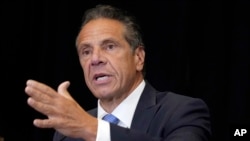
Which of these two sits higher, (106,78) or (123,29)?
(123,29)

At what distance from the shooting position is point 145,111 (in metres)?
1.52

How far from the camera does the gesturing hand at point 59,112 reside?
1.13m

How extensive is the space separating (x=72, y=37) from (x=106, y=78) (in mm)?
1279

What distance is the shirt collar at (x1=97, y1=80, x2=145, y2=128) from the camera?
1545mm

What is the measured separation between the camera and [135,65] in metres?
1.73

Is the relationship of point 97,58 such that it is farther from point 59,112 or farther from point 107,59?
point 59,112

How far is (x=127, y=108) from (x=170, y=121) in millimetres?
206

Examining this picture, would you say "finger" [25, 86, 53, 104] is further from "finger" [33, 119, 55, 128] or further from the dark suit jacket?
the dark suit jacket

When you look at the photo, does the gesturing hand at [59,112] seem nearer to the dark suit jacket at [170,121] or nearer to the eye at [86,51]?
the dark suit jacket at [170,121]

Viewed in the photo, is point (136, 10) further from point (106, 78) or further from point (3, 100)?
point (106, 78)

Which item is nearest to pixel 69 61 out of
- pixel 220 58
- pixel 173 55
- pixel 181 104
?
pixel 173 55

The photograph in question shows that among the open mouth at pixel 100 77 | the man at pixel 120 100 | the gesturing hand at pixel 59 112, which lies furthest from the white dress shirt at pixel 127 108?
the gesturing hand at pixel 59 112

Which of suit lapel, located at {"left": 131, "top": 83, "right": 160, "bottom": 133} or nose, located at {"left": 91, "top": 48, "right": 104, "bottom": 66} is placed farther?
nose, located at {"left": 91, "top": 48, "right": 104, "bottom": 66}

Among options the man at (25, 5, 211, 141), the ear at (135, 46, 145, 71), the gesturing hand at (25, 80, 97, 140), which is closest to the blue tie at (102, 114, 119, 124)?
the man at (25, 5, 211, 141)
